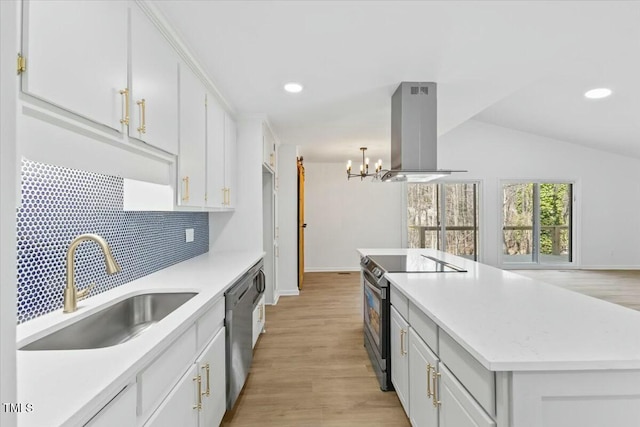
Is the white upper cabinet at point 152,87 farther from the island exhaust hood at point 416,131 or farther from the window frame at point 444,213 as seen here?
the window frame at point 444,213

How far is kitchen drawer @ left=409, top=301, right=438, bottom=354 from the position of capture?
57.4 inches

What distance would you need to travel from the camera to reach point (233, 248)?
346cm

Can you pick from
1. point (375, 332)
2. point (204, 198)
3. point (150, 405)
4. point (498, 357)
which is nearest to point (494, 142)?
point (375, 332)

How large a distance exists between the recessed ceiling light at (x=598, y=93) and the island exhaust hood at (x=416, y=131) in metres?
2.77

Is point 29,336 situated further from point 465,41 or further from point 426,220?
point 426,220

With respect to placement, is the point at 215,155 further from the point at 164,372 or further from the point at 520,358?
the point at 520,358

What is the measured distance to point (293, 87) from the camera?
284cm

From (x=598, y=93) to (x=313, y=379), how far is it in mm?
4815

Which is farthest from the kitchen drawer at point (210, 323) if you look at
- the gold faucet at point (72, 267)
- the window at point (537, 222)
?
the window at point (537, 222)

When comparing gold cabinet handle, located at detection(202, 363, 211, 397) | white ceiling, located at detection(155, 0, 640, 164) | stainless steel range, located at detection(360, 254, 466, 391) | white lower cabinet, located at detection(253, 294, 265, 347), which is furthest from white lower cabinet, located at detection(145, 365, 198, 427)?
white ceiling, located at detection(155, 0, 640, 164)

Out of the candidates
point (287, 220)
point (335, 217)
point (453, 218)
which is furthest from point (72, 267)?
point (453, 218)

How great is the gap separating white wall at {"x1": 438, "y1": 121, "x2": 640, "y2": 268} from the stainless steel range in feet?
14.8

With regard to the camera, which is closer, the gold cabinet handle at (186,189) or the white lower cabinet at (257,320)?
the gold cabinet handle at (186,189)

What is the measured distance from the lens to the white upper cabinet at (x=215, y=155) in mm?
2605
